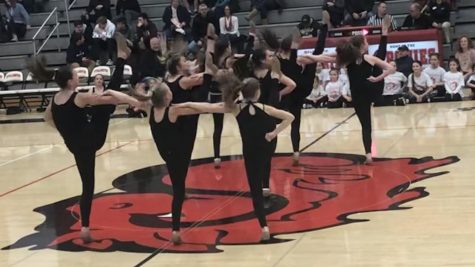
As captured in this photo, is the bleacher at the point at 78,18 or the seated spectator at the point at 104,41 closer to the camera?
the bleacher at the point at 78,18

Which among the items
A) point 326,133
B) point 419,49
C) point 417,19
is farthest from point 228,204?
point 417,19

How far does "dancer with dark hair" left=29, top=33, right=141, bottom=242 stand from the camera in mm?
7496

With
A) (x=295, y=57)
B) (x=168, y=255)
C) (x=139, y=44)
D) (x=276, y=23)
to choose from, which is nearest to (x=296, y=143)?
(x=295, y=57)

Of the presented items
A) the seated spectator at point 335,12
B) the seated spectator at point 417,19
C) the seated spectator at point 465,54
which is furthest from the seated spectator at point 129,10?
the seated spectator at point 465,54

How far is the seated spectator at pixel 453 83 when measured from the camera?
17.7 m

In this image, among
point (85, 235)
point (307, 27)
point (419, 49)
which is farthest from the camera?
point (307, 27)

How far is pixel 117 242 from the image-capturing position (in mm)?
8000

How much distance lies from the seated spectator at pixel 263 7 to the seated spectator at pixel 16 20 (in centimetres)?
726

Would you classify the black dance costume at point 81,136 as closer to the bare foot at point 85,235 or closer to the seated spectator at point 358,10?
the bare foot at point 85,235

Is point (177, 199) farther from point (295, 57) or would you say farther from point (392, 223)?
point (295, 57)

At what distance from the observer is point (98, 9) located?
2356 centimetres

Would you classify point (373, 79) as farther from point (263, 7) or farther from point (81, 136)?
point (263, 7)

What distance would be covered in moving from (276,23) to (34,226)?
15.0 m

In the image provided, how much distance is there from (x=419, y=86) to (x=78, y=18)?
39.7ft
